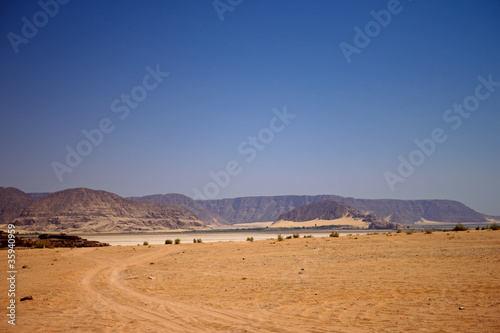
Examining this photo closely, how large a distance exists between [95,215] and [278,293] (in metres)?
107

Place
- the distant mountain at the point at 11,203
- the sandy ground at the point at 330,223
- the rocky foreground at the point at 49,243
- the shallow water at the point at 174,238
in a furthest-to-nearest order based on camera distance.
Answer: the distant mountain at the point at 11,203 → the sandy ground at the point at 330,223 → the shallow water at the point at 174,238 → the rocky foreground at the point at 49,243

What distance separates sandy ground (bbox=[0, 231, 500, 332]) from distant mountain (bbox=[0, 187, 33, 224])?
126168mm

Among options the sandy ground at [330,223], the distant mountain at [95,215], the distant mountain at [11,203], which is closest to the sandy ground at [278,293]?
the distant mountain at [95,215]

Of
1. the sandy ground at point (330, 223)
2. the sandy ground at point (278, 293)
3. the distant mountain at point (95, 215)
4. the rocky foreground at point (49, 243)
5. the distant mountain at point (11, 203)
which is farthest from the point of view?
the distant mountain at point (11, 203)

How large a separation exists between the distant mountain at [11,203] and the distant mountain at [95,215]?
17037 millimetres

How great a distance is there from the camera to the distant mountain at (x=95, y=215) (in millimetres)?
99688

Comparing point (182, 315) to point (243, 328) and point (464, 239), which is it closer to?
point (243, 328)

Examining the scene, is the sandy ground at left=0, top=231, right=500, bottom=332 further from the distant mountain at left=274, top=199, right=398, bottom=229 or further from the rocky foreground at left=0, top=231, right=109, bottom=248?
the distant mountain at left=274, top=199, right=398, bottom=229

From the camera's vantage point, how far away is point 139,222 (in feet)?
369

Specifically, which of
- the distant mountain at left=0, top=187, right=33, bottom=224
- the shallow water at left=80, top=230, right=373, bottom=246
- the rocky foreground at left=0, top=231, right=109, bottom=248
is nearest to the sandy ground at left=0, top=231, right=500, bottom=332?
the rocky foreground at left=0, top=231, right=109, bottom=248

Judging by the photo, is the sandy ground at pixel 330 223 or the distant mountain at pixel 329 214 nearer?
the sandy ground at pixel 330 223

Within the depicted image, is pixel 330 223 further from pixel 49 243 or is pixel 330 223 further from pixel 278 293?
pixel 278 293

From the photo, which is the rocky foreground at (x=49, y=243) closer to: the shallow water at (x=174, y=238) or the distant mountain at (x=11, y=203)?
the shallow water at (x=174, y=238)

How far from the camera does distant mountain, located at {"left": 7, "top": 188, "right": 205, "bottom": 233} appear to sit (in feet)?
327
